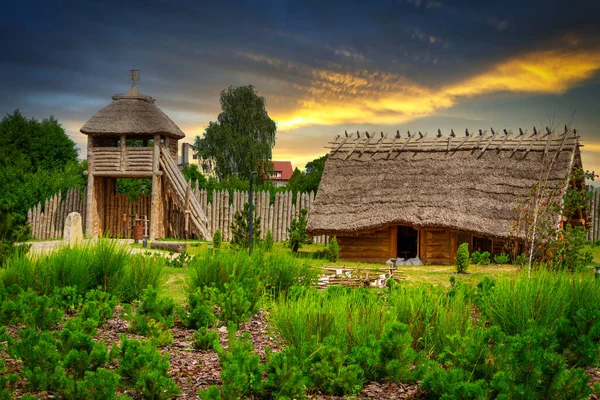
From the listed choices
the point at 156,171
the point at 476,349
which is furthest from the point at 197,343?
the point at 156,171

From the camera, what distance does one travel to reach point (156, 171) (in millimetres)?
23391

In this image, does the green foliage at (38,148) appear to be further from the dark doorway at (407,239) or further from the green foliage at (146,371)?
the green foliage at (146,371)

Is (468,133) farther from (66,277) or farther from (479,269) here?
(66,277)

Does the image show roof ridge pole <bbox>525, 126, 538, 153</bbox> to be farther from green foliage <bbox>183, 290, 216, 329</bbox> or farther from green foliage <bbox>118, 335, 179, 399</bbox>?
green foliage <bbox>118, 335, 179, 399</bbox>

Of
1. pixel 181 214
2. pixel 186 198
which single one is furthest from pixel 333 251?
pixel 181 214

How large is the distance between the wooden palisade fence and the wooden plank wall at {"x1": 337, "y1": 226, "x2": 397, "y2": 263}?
15.1ft

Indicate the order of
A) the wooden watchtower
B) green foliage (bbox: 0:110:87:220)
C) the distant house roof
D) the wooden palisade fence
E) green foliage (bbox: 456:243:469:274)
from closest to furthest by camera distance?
green foliage (bbox: 456:243:469:274) < the wooden watchtower < the wooden palisade fence < green foliage (bbox: 0:110:87:220) < the distant house roof

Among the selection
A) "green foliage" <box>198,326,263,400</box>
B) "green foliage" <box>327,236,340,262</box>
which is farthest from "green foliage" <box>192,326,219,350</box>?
"green foliage" <box>327,236,340,262</box>

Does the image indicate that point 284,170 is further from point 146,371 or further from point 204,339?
point 146,371

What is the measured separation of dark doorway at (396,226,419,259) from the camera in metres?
20.1

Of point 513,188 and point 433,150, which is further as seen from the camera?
point 433,150

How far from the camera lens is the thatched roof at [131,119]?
23594 millimetres

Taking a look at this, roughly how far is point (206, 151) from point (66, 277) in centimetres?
3111

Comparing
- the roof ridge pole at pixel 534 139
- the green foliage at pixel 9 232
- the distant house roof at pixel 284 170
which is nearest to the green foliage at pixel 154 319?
the green foliage at pixel 9 232
